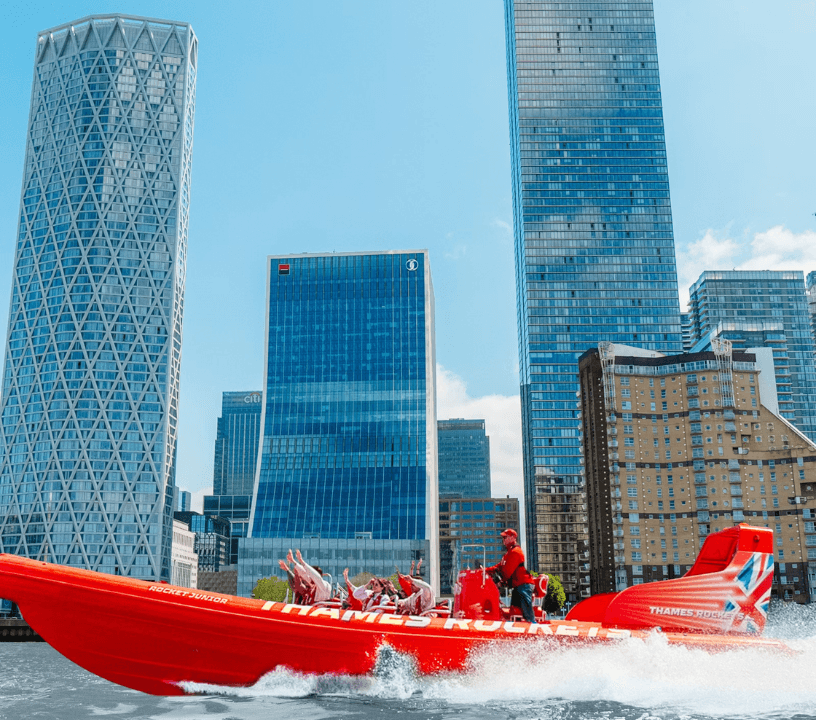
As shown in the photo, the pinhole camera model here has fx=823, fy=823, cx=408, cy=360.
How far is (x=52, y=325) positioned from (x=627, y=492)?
330 ft

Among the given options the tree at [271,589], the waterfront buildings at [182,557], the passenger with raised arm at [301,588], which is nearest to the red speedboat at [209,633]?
the passenger with raised arm at [301,588]

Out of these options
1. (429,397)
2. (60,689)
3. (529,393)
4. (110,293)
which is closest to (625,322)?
(529,393)

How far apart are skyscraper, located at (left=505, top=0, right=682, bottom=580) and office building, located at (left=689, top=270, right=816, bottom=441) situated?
21956mm

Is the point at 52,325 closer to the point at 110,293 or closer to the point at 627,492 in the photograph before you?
the point at 110,293

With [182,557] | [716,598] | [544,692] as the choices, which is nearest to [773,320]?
[182,557]

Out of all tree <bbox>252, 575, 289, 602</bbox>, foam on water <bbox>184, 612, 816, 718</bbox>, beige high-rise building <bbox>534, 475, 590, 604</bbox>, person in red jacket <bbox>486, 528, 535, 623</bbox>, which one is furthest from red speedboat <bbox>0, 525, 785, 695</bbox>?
beige high-rise building <bbox>534, 475, 590, 604</bbox>

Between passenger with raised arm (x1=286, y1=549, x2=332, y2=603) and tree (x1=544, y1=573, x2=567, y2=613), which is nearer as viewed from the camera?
passenger with raised arm (x1=286, y1=549, x2=332, y2=603)

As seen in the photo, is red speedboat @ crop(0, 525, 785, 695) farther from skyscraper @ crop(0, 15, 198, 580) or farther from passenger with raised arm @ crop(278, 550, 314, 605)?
skyscraper @ crop(0, 15, 198, 580)

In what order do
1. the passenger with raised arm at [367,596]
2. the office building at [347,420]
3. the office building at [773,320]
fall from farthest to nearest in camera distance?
the office building at [773,320]
the office building at [347,420]
the passenger with raised arm at [367,596]

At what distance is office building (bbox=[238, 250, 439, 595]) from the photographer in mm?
108938

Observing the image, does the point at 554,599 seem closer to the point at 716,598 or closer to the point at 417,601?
the point at 716,598

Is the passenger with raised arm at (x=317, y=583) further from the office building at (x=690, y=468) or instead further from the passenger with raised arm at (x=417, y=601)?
the office building at (x=690, y=468)

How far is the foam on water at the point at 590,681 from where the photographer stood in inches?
696

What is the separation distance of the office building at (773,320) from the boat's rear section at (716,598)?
16388 cm
